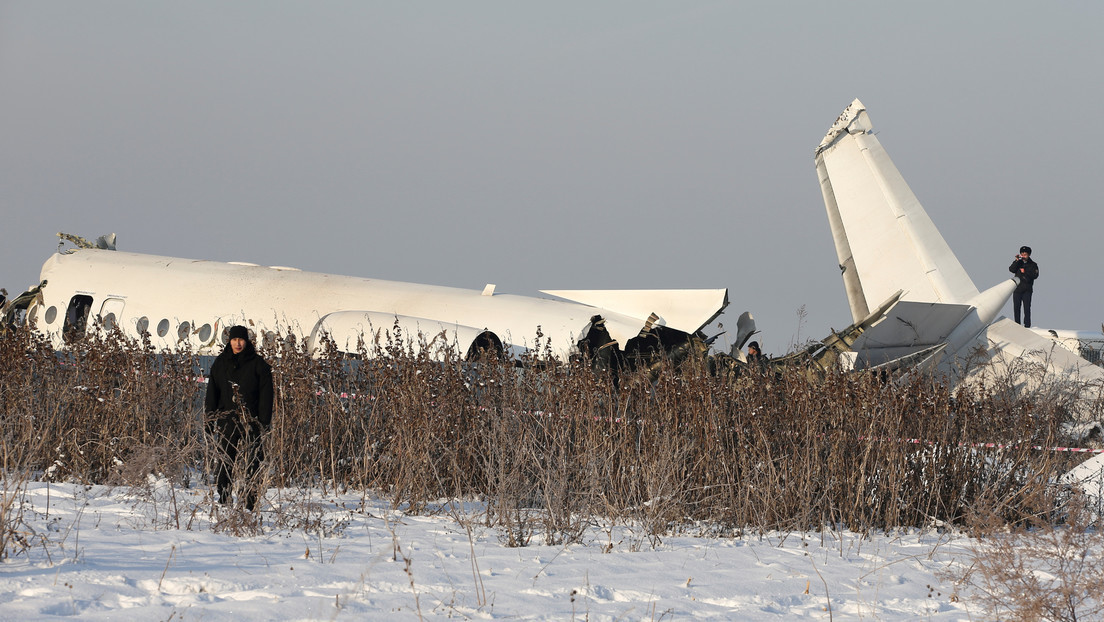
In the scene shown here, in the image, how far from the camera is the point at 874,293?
57.2 feet

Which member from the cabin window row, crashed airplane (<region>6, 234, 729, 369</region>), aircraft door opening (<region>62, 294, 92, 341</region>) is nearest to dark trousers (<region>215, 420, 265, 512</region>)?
crashed airplane (<region>6, 234, 729, 369</region>)

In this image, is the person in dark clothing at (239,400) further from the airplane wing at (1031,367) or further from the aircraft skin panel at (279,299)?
the airplane wing at (1031,367)

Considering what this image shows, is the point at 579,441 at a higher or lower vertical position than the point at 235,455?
higher

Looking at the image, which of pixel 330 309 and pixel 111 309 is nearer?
pixel 330 309

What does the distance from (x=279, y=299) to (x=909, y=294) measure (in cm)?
1049

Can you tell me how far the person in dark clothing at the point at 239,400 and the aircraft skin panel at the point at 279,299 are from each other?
18.7 feet

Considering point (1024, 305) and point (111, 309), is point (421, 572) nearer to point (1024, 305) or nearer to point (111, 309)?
point (111, 309)

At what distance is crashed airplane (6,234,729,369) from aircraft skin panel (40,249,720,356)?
0.8 inches

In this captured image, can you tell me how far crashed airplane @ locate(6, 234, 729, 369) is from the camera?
555 inches

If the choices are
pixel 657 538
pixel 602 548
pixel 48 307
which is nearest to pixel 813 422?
pixel 657 538

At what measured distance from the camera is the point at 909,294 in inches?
672

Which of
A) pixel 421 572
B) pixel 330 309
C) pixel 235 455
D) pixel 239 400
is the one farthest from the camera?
pixel 330 309

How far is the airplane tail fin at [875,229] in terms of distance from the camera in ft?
55.7

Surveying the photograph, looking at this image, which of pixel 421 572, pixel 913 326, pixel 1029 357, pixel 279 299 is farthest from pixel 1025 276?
pixel 421 572
